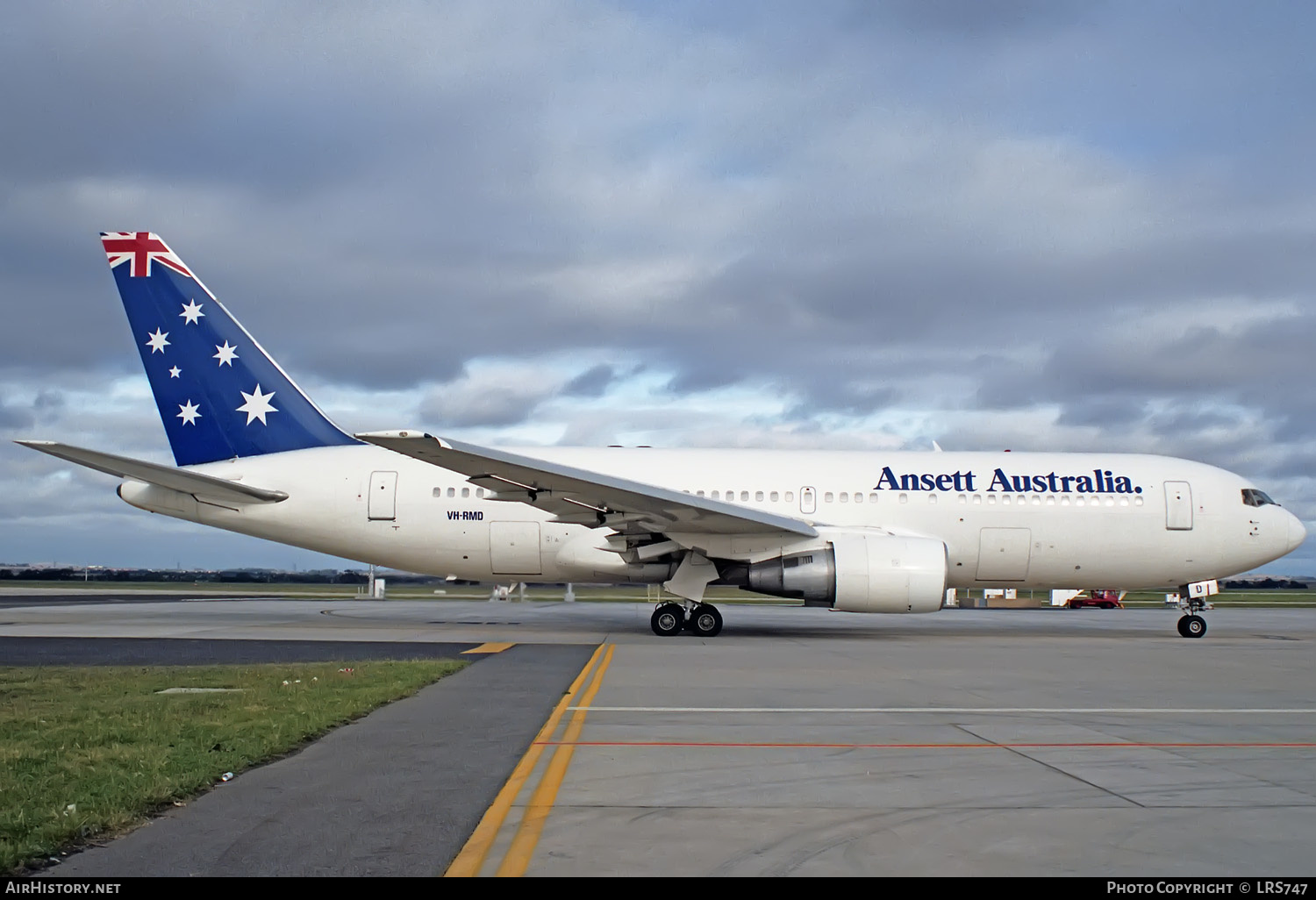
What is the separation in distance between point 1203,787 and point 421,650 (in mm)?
10496

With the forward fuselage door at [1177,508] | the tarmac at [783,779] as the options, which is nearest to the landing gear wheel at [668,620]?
the tarmac at [783,779]

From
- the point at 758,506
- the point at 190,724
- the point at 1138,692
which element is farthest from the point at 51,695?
the point at 758,506

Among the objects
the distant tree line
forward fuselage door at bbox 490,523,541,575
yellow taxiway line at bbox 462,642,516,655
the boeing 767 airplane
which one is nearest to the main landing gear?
the boeing 767 airplane

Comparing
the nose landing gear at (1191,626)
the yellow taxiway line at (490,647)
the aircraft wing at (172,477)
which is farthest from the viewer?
the nose landing gear at (1191,626)

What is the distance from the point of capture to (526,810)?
4754 millimetres

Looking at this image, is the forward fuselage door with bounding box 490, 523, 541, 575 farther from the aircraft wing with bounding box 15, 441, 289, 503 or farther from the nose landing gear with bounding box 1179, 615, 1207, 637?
the nose landing gear with bounding box 1179, 615, 1207, 637

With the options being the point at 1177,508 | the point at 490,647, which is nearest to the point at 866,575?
the point at 490,647

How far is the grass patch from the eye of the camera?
4512mm

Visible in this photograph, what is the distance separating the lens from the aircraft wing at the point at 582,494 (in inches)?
568

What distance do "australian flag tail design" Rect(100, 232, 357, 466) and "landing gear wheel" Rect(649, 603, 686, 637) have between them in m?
6.92

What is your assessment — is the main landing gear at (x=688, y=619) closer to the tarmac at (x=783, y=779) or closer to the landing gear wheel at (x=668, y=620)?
the landing gear wheel at (x=668, y=620)

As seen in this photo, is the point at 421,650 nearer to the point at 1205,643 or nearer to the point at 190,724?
the point at 190,724

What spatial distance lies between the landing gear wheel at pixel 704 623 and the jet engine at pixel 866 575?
116 cm

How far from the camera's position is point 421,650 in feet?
45.4
